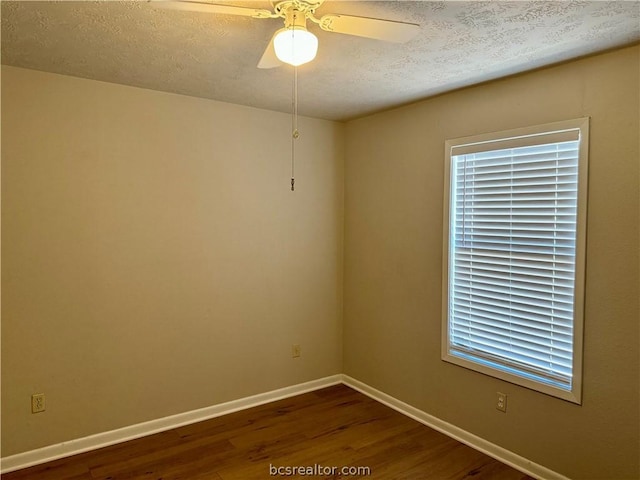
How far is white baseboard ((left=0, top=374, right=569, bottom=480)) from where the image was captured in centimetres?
272

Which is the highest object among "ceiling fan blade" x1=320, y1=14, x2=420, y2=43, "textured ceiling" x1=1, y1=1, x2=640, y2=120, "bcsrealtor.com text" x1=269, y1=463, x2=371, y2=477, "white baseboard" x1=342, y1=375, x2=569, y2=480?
"textured ceiling" x1=1, y1=1, x2=640, y2=120

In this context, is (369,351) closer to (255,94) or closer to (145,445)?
(145,445)

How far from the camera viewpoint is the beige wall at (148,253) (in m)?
2.73

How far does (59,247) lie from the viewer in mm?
2822

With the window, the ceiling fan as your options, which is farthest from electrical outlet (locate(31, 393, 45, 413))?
the window

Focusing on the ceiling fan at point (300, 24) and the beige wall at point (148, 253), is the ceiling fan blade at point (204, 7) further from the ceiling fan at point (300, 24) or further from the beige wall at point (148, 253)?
the beige wall at point (148, 253)

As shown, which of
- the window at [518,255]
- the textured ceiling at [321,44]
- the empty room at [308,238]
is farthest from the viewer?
the window at [518,255]

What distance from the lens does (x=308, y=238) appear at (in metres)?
4.00

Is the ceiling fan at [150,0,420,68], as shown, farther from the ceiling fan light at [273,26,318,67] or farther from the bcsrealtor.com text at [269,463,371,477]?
the bcsrealtor.com text at [269,463,371,477]

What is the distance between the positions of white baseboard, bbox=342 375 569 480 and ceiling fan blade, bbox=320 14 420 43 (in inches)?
106

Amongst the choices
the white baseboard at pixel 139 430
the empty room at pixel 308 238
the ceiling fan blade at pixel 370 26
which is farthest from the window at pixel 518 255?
the white baseboard at pixel 139 430

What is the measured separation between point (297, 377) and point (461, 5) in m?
3.26

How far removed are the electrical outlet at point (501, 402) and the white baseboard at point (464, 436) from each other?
0.27 metres

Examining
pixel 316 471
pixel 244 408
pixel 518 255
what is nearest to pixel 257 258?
pixel 244 408
